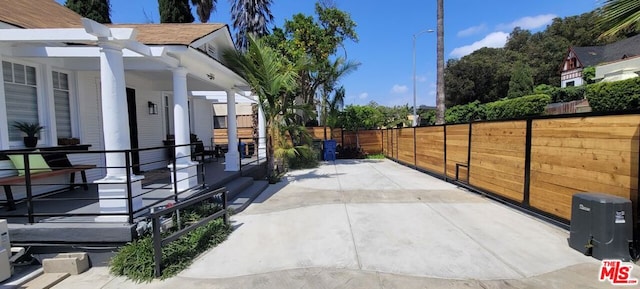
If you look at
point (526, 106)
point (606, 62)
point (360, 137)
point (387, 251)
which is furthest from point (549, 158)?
point (606, 62)

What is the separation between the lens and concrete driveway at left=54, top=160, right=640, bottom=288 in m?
3.35

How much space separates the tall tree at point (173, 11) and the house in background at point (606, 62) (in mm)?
28746

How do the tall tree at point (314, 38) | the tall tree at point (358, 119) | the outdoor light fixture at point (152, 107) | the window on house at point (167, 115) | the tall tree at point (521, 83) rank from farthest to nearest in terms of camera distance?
the tall tree at point (521, 83) → the tall tree at point (358, 119) → the tall tree at point (314, 38) → the window on house at point (167, 115) → the outdoor light fixture at point (152, 107)

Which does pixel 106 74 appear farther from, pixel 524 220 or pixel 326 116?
pixel 326 116

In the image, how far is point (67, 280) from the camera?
354 cm

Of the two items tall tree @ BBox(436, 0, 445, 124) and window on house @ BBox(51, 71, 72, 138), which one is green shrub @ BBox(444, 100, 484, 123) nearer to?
tall tree @ BBox(436, 0, 445, 124)

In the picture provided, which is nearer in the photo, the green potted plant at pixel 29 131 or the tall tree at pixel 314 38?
the green potted plant at pixel 29 131

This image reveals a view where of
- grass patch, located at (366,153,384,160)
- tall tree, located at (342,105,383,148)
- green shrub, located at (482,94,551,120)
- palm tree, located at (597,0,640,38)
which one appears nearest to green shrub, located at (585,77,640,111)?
green shrub, located at (482,94,551,120)

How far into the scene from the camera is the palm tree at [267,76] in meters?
8.28

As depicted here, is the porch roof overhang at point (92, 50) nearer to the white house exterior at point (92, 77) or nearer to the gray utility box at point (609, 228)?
the white house exterior at point (92, 77)

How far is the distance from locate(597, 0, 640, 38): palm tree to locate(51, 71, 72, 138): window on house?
869cm

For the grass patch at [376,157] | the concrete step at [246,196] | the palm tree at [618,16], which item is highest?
the palm tree at [618,16]

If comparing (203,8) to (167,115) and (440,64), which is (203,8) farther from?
(440,64)

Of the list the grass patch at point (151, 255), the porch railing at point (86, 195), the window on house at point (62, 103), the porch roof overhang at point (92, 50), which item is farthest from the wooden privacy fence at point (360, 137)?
the grass patch at point (151, 255)
